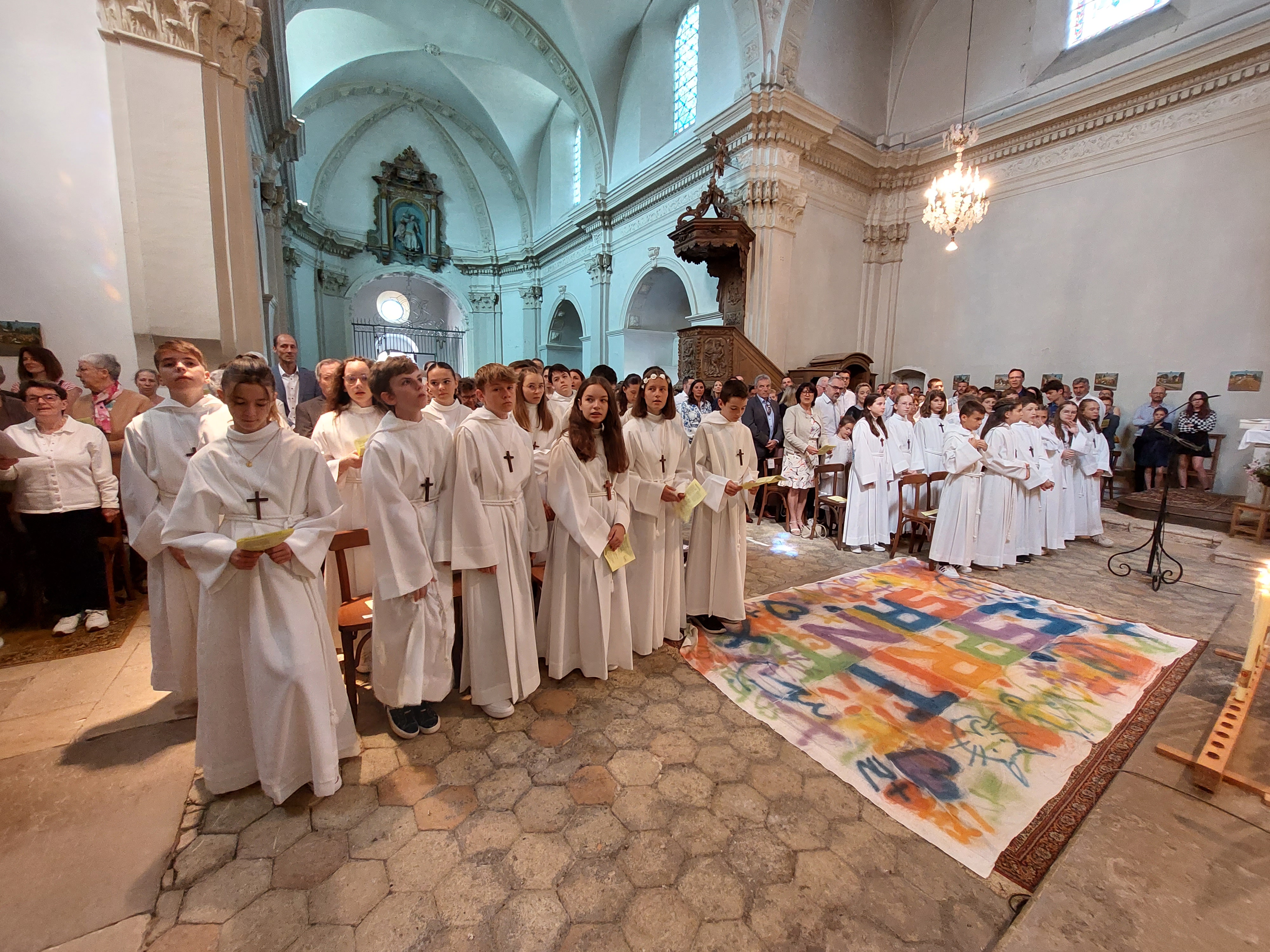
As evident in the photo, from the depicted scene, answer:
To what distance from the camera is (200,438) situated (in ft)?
9.06

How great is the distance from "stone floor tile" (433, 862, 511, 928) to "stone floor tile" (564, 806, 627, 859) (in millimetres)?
307

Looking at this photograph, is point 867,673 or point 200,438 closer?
point 200,438

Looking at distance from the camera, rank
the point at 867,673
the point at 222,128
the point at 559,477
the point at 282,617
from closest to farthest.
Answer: the point at 282,617 < the point at 559,477 < the point at 867,673 < the point at 222,128

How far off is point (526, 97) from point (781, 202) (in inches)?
469

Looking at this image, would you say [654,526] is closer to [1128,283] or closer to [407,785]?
[407,785]

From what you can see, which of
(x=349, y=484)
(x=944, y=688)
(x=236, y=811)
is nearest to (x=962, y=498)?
(x=944, y=688)

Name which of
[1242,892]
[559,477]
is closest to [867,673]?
[1242,892]

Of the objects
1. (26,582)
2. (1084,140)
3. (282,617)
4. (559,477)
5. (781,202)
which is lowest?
(26,582)

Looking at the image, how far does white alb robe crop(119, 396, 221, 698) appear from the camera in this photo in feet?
8.83

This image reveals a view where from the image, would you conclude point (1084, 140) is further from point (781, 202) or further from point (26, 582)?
point (26, 582)

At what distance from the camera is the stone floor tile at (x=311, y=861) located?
1968 mm

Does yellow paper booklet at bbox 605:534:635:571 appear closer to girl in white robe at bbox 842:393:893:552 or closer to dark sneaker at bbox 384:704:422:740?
dark sneaker at bbox 384:704:422:740

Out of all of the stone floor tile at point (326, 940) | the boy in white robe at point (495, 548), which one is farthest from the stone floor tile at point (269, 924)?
the boy in white robe at point (495, 548)

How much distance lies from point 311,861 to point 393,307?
2429 cm
